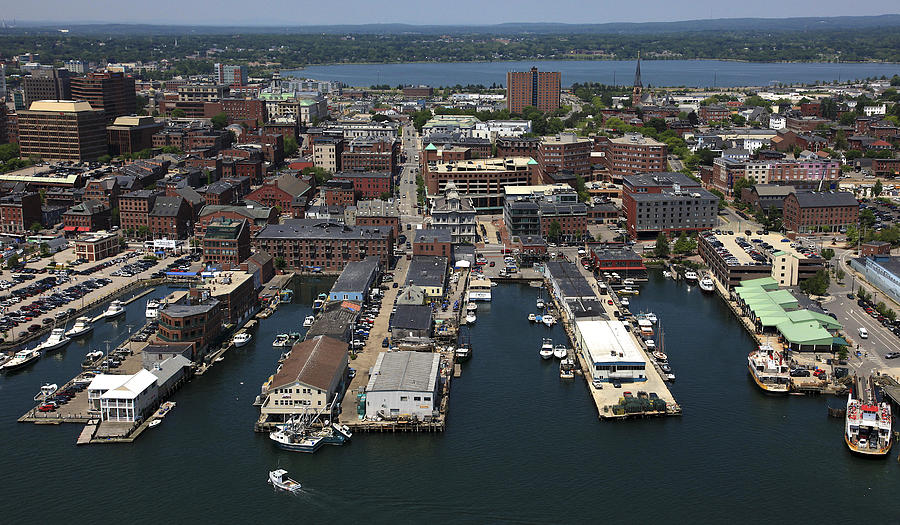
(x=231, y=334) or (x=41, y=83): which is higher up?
(x=41, y=83)

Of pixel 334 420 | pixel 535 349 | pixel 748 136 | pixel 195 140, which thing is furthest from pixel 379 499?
pixel 748 136

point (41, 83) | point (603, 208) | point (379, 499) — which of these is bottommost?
point (379, 499)

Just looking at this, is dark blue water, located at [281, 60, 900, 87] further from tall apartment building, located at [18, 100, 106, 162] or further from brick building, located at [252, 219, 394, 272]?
brick building, located at [252, 219, 394, 272]

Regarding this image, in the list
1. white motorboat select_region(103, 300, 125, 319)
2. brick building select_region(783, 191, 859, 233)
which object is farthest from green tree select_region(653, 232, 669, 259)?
white motorboat select_region(103, 300, 125, 319)

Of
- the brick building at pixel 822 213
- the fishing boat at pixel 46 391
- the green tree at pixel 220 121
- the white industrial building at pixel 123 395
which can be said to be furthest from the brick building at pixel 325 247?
the green tree at pixel 220 121

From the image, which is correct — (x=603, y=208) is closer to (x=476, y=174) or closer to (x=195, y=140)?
(x=476, y=174)

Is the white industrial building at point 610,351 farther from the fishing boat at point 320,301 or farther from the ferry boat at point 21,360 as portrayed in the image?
the ferry boat at point 21,360

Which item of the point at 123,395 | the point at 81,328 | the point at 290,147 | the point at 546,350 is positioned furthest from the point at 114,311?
the point at 290,147
